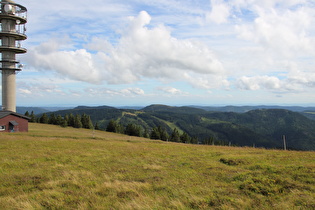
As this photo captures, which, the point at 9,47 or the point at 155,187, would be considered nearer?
the point at 155,187

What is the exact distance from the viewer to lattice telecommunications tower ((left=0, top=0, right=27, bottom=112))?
173 ft

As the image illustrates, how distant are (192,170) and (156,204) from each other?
664 cm

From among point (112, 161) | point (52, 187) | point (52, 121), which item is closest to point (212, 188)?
point (52, 187)

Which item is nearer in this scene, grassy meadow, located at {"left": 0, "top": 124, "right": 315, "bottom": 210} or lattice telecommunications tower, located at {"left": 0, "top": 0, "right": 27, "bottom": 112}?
grassy meadow, located at {"left": 0, "top": 124, "right": 315, "bottom": 210}

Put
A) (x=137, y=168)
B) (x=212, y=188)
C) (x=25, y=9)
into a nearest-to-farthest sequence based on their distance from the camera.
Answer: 1. (x=212, y=188)
2. (x=137, y=168)
3. (x=25, y=9)

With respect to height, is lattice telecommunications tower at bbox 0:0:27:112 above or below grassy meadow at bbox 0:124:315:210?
above

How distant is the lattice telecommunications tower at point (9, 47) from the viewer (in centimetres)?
5259

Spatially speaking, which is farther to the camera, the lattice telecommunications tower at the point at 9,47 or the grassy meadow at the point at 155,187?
the lattice telecommunications tower at the point at 9,47

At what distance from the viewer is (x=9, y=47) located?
52562mm

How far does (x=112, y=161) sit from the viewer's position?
18.0m

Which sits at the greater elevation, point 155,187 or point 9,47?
point 9,47

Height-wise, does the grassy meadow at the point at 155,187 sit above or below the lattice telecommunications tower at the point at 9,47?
below

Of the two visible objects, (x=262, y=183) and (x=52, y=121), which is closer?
(x=262, y=183)

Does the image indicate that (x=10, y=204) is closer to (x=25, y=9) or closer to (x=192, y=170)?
(x=192, y=170)
